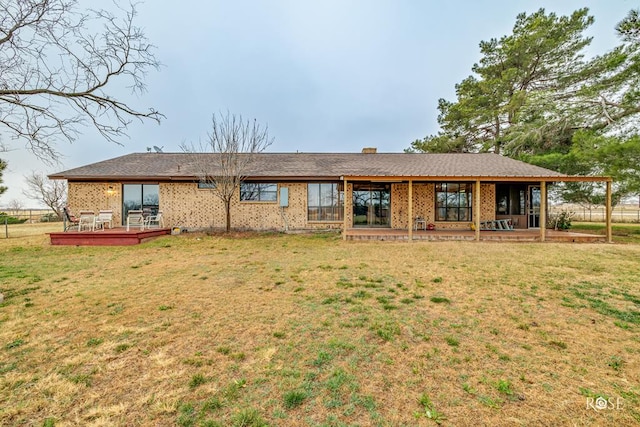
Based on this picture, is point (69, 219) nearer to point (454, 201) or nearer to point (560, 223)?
point (454, 201)

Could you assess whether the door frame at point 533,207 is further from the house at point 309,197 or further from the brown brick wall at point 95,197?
the brown brick wall at point 95,197

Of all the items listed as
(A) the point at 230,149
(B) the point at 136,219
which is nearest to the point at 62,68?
(A) the point at 230,149

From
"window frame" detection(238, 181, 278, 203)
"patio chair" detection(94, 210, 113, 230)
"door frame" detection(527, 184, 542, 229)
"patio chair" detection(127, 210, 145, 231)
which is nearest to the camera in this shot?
"patio chair" detection(94, 210, 113, 230)

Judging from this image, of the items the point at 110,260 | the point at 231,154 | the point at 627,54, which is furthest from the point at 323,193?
the point at 627,54

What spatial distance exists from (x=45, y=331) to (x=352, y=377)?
12.1ft

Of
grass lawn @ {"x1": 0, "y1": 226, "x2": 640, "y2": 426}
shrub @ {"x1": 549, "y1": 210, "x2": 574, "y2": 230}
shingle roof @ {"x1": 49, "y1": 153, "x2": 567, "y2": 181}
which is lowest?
grass lawn @ {"x1": 0, "y1": 226, "x2": 640, "y2": 426}

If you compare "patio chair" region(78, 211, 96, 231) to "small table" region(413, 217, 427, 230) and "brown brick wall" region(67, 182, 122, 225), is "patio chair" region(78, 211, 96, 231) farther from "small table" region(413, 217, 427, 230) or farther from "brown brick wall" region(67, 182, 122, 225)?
"small table" region(413, 217, 427, 230)

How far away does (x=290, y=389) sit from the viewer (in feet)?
7.52

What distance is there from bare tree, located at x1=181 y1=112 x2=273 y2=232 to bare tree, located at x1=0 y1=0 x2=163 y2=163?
5.59 meters

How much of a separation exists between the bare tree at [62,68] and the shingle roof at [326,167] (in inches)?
250

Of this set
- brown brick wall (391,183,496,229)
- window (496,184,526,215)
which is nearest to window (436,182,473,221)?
brown brick wall (391,183,496,229)

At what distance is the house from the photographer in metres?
12.4

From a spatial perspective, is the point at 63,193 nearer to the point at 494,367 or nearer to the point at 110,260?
the point at 110,260

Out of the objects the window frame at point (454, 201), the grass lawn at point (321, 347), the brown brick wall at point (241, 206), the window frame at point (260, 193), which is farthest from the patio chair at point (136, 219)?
the window frame at point (454, 201)
